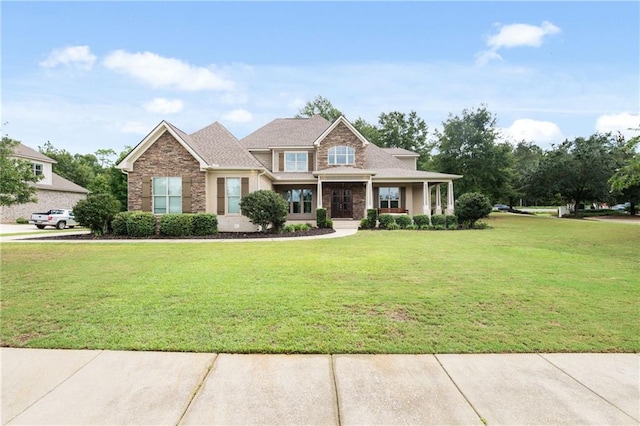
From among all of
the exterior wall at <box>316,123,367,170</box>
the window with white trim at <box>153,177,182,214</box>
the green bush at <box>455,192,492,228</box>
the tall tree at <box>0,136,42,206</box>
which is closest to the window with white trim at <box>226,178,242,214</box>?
the window with white trim at <box>153,177,182,214</box>

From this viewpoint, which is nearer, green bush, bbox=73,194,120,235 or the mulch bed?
the mulch bed

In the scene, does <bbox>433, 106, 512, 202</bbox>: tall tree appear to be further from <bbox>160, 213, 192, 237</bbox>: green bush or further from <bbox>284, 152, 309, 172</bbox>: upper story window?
<bbox>160, 213, 192, 237</bbox>: green bush

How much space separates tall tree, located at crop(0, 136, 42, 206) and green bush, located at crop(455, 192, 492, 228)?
21942 millimetres

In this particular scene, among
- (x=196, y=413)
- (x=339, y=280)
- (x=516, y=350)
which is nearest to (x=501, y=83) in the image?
(x=339, y=280)

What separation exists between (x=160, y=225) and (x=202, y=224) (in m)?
2.08

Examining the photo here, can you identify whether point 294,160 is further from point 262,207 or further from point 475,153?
point 475,153

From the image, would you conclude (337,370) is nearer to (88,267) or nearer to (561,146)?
(88,267)

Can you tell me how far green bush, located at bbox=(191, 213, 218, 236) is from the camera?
16.5 meters

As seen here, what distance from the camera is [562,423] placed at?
247cm

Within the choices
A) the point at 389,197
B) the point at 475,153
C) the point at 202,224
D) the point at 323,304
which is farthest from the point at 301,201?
the point at 323,304

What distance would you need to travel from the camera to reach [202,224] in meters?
16.6

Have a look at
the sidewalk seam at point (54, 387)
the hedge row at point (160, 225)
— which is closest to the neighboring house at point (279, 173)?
the hedge row at point (160, 225)

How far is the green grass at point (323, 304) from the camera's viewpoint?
384 centimetres

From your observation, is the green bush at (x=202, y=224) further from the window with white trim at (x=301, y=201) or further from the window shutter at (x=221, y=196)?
the window with white trim at (x=301, y=201)
